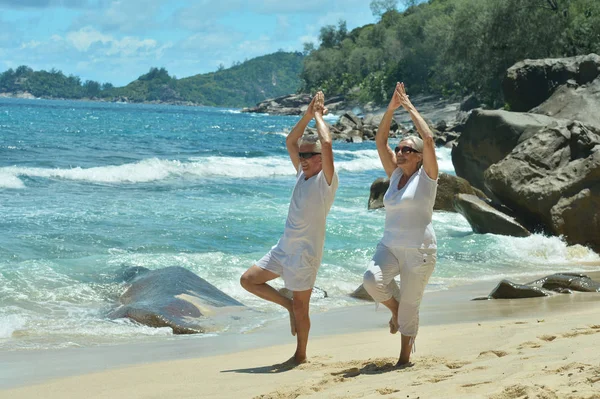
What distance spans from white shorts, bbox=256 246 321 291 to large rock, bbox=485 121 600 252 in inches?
365

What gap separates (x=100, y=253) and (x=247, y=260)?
2.26 m

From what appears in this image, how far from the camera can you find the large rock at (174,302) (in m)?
8.29

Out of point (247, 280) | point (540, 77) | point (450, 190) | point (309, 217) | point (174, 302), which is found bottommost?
point (174, 302)

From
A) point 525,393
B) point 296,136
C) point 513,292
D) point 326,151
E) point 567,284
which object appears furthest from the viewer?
point 567,284

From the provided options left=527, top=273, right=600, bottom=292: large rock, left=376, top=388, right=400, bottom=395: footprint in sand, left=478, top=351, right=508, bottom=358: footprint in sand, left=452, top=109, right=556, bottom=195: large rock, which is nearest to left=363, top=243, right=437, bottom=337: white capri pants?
left=478, top=351, right=508, bottom=358: footprint in sand

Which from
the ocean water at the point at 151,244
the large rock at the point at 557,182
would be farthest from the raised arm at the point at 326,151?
the large rock at the point at 557,182

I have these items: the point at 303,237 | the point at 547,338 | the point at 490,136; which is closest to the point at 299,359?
the point at 303,237

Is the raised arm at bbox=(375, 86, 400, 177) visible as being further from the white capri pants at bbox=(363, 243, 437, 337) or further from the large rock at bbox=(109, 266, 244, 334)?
the large rock at bbox=(109, 266, 244, 334)

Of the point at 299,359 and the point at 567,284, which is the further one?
the point at 567,284

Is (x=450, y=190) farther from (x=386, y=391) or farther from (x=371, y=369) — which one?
(x=386, y=391)

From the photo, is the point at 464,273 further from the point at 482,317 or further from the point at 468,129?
the point at 468,129

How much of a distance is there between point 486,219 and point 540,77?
377 inches

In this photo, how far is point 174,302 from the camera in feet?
29.0

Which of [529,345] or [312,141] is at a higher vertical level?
[312,141]
